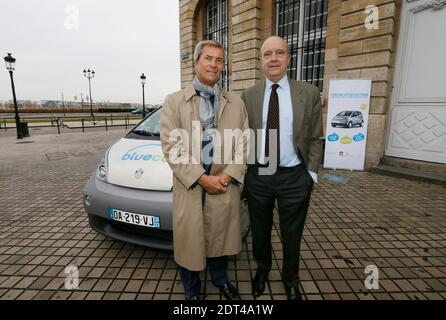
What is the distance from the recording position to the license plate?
7.64 ft

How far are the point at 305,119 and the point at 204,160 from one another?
2.72 feet

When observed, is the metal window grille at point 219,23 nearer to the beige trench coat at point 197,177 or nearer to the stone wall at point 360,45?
the stone wall at point 360,45

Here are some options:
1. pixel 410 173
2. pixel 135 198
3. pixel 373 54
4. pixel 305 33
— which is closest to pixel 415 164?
pixel 410 173

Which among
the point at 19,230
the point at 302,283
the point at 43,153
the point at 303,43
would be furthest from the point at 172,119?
the point at 43,153

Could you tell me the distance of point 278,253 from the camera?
290 cm

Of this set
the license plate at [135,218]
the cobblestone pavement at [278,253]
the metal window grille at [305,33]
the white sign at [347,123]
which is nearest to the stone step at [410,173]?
the white sign at [347,123]

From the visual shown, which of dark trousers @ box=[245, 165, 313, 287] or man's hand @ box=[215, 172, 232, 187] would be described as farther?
dark trousers @ box=[245, 165, 313, 287]

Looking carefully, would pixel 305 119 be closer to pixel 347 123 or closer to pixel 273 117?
pixel 273 117

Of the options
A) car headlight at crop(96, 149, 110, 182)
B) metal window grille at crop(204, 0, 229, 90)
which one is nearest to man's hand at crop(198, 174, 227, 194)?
car headlight at crop(96, 149, 110, 182)

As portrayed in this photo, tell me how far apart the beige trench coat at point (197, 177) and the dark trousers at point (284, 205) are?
0.20 m

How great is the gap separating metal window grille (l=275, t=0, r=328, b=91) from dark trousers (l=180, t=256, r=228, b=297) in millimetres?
7330

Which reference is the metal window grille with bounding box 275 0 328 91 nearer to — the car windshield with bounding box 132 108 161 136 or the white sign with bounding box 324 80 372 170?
the white sign with bounding box 324 80 372 170
